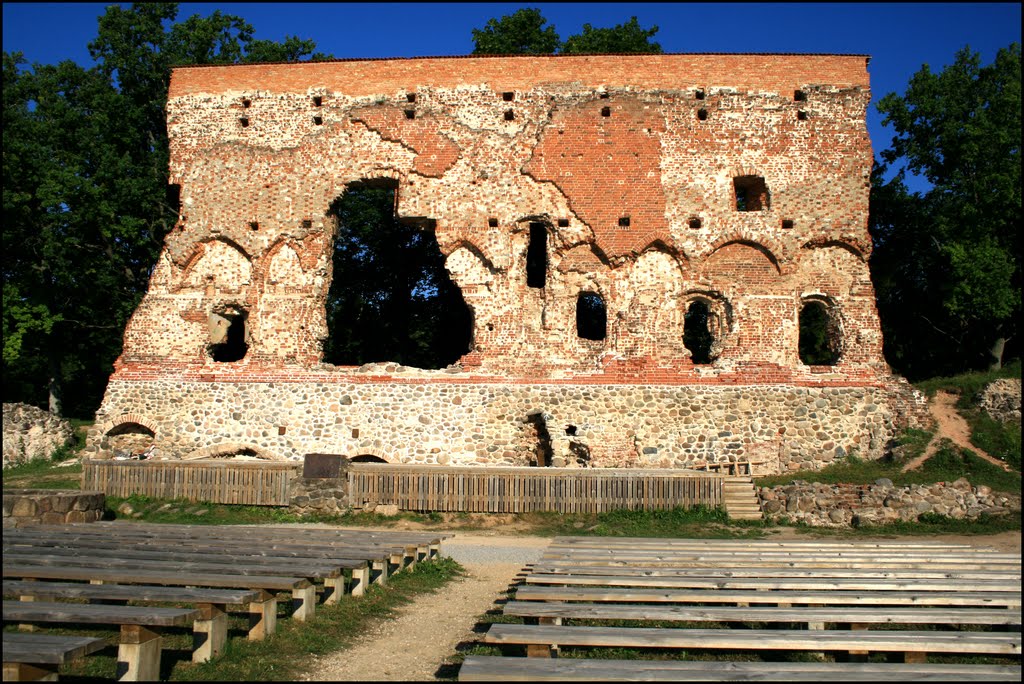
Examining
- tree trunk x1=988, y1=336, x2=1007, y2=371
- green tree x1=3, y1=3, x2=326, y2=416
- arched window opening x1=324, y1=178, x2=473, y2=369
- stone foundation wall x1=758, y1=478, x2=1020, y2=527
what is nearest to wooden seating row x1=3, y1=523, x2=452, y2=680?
stone foundation wall x1=758, y1=478, x2=1020, y2=527

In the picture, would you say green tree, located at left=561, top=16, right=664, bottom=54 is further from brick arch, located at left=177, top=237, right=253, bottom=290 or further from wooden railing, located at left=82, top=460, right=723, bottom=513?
wooden railing, located at left=82, top=460, right=723, bottom=513

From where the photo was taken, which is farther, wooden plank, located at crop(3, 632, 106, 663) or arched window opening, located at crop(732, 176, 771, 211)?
arched window opening, located at crop(732, 176, 771, 211)

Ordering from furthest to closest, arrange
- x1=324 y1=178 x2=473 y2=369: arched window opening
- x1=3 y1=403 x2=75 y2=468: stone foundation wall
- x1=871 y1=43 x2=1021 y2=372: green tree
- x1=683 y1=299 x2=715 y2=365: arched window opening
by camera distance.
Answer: x1=324 y1=178 x2=473 y2=369: arched window opening, x1=683 y1=299 x2=715 y2=365: arched window opening, x1=871 y1=43 x2=1021 y2=372: green tree, x1=3 y1=403 x2=75 y2=468: stone foundation wall

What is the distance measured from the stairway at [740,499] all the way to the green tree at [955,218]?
10.8 metres

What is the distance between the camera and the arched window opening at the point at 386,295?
28.1 m

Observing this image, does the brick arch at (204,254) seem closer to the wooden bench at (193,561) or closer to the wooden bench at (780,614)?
the wooden bench at (193,561)

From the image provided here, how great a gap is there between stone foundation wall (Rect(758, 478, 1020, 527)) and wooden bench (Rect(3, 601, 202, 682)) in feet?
35.5

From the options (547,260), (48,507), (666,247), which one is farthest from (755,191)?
(48,507)

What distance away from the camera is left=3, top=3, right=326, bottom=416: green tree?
904 inches

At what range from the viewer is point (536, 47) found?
2784 centimetres

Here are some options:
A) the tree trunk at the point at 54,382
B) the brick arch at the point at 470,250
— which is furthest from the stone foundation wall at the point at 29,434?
the brick arch at the point at 470,250

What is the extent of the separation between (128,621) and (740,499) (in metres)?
10.9

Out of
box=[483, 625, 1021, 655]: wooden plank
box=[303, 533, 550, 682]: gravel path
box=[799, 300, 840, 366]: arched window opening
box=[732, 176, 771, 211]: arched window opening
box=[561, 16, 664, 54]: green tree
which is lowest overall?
box=[303, 533, 550, 682]: gravel path

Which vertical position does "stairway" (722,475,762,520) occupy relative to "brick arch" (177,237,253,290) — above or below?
below
